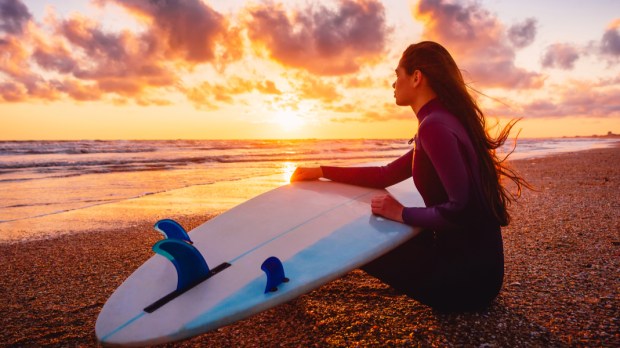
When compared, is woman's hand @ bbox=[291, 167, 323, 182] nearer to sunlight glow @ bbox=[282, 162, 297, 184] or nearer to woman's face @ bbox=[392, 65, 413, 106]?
woman's face @ bbox=[392, 65, 413, 106]

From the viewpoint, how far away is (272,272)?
1.70 meters

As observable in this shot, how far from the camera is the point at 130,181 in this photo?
421 inches

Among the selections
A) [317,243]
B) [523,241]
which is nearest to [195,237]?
[317,243]

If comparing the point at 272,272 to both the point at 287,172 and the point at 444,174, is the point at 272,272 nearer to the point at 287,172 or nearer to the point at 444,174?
the point at 444,174

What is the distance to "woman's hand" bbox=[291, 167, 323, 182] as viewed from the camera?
9.93ft

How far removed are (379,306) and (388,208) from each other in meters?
0.78


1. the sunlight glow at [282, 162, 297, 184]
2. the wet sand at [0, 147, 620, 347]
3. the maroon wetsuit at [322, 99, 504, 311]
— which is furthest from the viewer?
the sunlight glow at [282, 162, 297, 184]

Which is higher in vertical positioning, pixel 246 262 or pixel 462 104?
pixel 462 104

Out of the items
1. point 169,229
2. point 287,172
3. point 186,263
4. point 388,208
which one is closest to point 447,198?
point 388,208

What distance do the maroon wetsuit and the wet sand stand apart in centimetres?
21

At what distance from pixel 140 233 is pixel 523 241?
4297mm

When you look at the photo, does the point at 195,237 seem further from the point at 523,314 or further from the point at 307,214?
the point at 523,314

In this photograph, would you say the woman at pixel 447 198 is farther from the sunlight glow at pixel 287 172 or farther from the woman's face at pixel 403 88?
the sunlight glow at pixel 287 172

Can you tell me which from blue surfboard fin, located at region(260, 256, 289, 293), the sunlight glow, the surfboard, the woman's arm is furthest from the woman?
the sunlight glow
